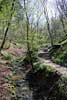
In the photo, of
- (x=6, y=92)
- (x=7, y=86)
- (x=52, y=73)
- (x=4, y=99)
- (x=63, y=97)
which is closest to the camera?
(x=63, y=97)

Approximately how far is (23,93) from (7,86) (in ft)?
4.41

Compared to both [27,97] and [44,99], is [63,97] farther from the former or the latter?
[27,97]

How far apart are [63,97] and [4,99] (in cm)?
362

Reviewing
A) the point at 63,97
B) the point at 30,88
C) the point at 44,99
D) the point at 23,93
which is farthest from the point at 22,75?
the point at 63,97

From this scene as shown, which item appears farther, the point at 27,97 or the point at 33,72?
the point at 33,72

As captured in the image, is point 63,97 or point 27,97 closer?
point 63,97

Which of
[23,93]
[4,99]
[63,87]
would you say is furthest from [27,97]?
[63,87]

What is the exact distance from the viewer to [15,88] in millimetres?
15938

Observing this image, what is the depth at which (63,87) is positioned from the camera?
1255cm

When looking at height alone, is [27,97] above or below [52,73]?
below

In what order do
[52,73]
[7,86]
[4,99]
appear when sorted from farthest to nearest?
[52,73] < [7,86] < [4,99]

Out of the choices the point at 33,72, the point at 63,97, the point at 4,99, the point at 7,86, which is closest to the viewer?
the point at 63,97

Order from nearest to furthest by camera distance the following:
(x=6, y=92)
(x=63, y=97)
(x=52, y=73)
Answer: (x=63, y=97)
(x=6, y=92)
(x=52, y=73)

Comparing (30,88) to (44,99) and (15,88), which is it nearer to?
(15,88)
